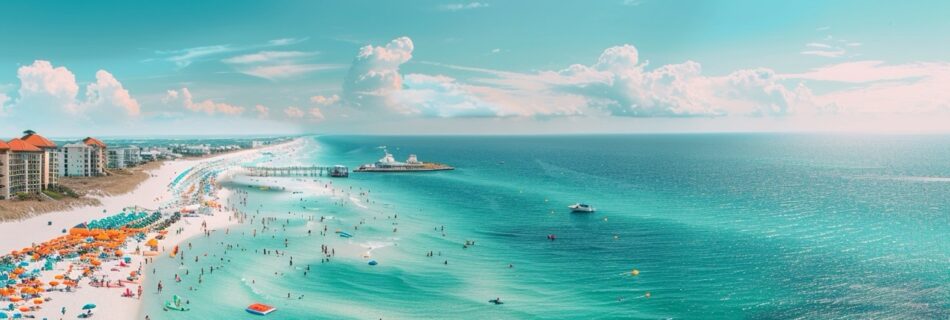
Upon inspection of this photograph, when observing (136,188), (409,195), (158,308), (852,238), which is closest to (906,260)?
(852,238)

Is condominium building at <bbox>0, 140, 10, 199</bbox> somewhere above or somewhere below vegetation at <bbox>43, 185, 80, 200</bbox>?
above

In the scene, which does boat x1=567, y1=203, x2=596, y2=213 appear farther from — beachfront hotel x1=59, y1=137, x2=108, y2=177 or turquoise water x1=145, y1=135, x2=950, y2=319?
beachfront hotel x1=59, y1=137, x2=108, y2=177

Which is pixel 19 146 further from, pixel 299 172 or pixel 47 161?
pixel 299 172

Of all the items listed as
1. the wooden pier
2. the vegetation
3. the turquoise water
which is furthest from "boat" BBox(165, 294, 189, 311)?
the wooden pier

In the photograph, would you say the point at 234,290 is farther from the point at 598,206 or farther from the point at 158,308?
the point at 598,206

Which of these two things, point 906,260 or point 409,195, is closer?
point 906,260

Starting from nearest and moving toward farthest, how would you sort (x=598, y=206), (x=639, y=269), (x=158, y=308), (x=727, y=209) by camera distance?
1. (x=158, y=308)
2. (x=639, y=269)
3. (x=727, y=209)
4. (x=598, y=206)

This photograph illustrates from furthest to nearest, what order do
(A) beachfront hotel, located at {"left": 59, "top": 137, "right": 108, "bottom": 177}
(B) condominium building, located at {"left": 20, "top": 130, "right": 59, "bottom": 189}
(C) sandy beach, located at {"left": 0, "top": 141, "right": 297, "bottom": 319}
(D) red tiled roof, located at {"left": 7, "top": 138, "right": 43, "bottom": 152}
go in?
(A) beachfront hotel, located at {"left": 59, "top": 137, "right": 108, "bottom": 177}
(B) condominium building, located at {"left": 20, "top": 130, "right": 59, "bottom": 189}
(D) red tiled roof, located at {"left": 7, "top": 138, "right": 43, "bottom": 152}
(C) sandy beach, located at {"left": 0, "top": 141, "right": 297, "bottom": 319}
